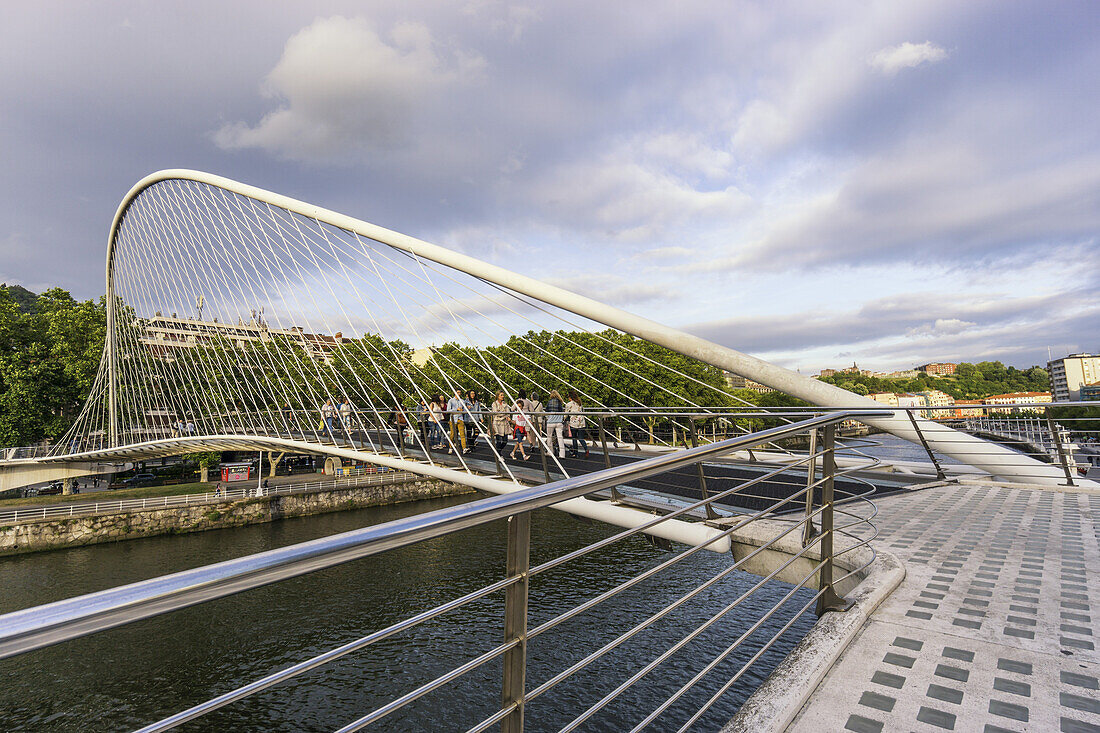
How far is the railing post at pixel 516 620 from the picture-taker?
3.84 ft

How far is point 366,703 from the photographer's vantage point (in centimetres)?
916

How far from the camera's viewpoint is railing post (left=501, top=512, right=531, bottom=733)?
1171mm

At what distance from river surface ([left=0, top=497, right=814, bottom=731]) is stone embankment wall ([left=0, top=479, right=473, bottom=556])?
13.7ft

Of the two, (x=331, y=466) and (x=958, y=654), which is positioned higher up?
(x=958, y=654)

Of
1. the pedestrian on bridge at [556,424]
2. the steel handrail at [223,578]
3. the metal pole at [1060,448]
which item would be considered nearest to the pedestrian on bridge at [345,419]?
the pedestrian on bridge at [556,424]

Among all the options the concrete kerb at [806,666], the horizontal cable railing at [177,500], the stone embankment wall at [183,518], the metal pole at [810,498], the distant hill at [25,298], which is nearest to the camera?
the concrete kerb at [806,666]

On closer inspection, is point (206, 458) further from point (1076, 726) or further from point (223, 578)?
point (1076, 726)

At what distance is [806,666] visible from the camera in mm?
2021

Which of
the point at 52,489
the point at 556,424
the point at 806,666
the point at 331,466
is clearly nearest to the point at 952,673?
the point at 806,666

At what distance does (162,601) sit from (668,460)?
4.06ft

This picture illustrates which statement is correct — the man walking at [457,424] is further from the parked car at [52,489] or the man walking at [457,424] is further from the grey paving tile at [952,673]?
the parked car at [52,489]

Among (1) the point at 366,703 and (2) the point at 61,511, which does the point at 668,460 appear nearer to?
(1) the point at 366,703

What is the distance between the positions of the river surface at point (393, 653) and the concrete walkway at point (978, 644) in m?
5.04

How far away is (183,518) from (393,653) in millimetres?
17368
